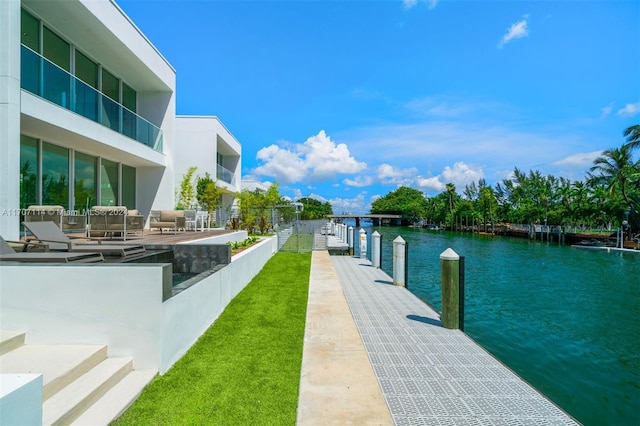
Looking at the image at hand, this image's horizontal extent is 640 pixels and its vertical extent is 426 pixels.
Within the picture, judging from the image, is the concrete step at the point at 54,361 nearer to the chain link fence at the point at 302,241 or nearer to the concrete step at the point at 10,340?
the concrete step at the point at 10,340

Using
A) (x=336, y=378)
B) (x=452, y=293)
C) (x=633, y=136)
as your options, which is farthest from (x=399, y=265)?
(x=633, y=136)

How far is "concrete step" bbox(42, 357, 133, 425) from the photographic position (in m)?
2.79

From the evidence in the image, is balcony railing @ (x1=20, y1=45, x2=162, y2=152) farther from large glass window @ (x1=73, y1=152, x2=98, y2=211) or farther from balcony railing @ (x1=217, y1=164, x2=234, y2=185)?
balcony railing @ (x1=217, y1=164, x2=234, y2=185)

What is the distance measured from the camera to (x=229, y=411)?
317 centimetres

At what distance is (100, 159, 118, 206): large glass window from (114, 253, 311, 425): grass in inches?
384

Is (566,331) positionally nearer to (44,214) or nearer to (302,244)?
(302,244)

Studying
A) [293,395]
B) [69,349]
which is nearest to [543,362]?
[293,395]

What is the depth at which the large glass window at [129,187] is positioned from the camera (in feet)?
48.6

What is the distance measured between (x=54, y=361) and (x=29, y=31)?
34.3 feet

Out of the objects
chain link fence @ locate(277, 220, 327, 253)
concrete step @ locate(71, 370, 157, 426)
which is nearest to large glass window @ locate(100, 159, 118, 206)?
chain link fence @ locate(277, 220, 327, 253)

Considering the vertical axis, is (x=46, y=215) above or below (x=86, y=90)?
below

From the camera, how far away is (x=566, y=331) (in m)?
8.50

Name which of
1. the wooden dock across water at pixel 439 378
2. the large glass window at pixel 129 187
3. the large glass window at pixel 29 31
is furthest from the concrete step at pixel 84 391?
the large glass window at pixel 129 187

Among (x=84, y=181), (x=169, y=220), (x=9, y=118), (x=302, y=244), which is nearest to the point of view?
(x=9, y=118)
